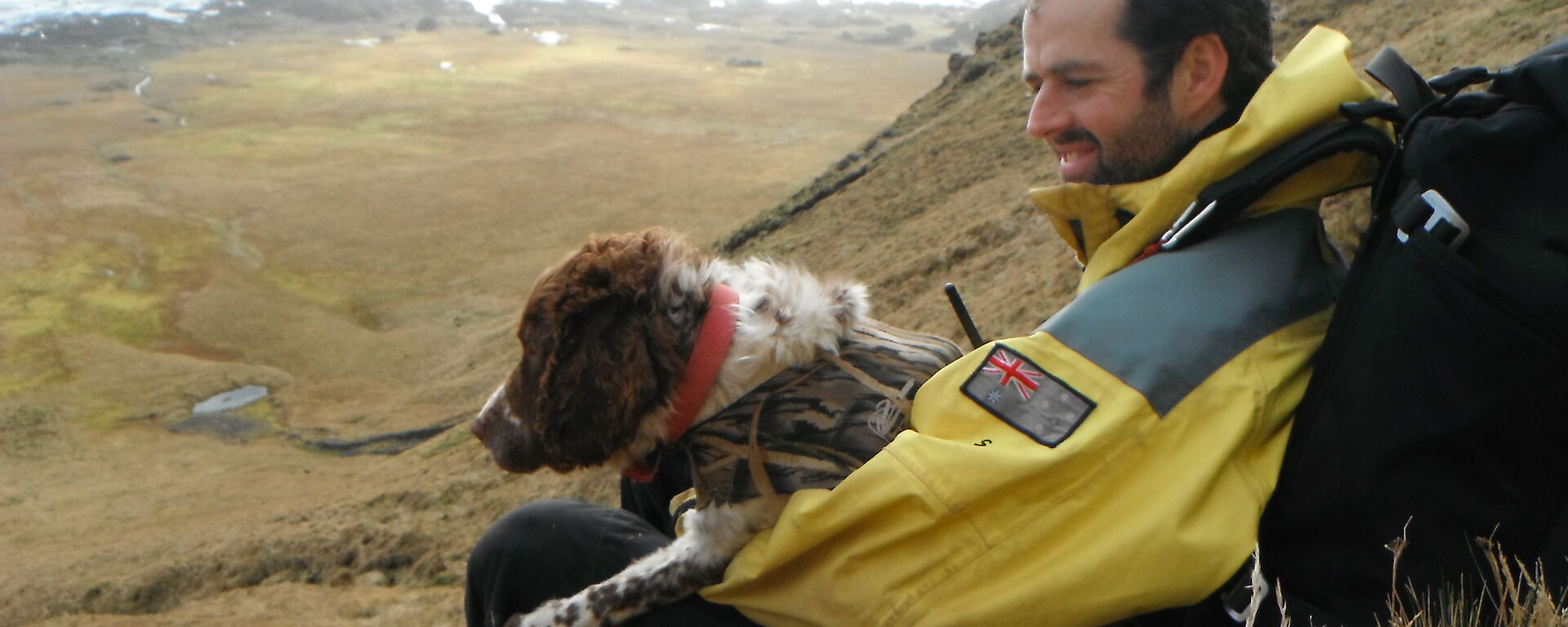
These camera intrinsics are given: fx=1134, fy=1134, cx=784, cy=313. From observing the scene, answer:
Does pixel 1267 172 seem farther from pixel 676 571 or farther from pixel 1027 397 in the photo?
pixel 676 571

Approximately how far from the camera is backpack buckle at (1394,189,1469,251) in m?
1.88

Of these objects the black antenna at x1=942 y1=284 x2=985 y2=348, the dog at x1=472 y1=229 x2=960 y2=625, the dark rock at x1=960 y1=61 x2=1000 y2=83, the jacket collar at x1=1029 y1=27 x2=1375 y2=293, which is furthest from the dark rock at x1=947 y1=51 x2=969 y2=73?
the jacket collar at x1=1029 y1=27 x2=1375 y2=293

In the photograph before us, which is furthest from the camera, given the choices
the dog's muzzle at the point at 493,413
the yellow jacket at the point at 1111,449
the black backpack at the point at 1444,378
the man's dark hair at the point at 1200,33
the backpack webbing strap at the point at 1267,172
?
the dog's muzzle at the point at 493,413

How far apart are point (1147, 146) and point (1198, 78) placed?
19cm

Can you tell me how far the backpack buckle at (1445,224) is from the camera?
6.18ft

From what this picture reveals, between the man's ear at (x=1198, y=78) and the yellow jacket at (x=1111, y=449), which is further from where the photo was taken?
the man's ear at (x=1198, y=78)

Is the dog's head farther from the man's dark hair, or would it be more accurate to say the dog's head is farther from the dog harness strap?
the man's dark hair

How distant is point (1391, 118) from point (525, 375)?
2162 millimetres

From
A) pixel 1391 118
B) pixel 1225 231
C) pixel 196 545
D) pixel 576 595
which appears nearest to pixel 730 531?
pixel 576 595

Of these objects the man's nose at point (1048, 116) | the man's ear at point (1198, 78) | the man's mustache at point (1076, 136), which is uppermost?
the man's ear at point (1198, 78)

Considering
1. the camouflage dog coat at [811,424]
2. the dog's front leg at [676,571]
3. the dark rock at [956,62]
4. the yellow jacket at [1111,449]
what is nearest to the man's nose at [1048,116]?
the yellow jacket at [1111,449]

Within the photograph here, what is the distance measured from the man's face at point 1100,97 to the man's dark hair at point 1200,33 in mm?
22

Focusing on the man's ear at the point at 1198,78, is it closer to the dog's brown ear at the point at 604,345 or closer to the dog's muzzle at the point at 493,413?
the dog's brown ear at the point at 604,345

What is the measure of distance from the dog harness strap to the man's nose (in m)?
0.89
